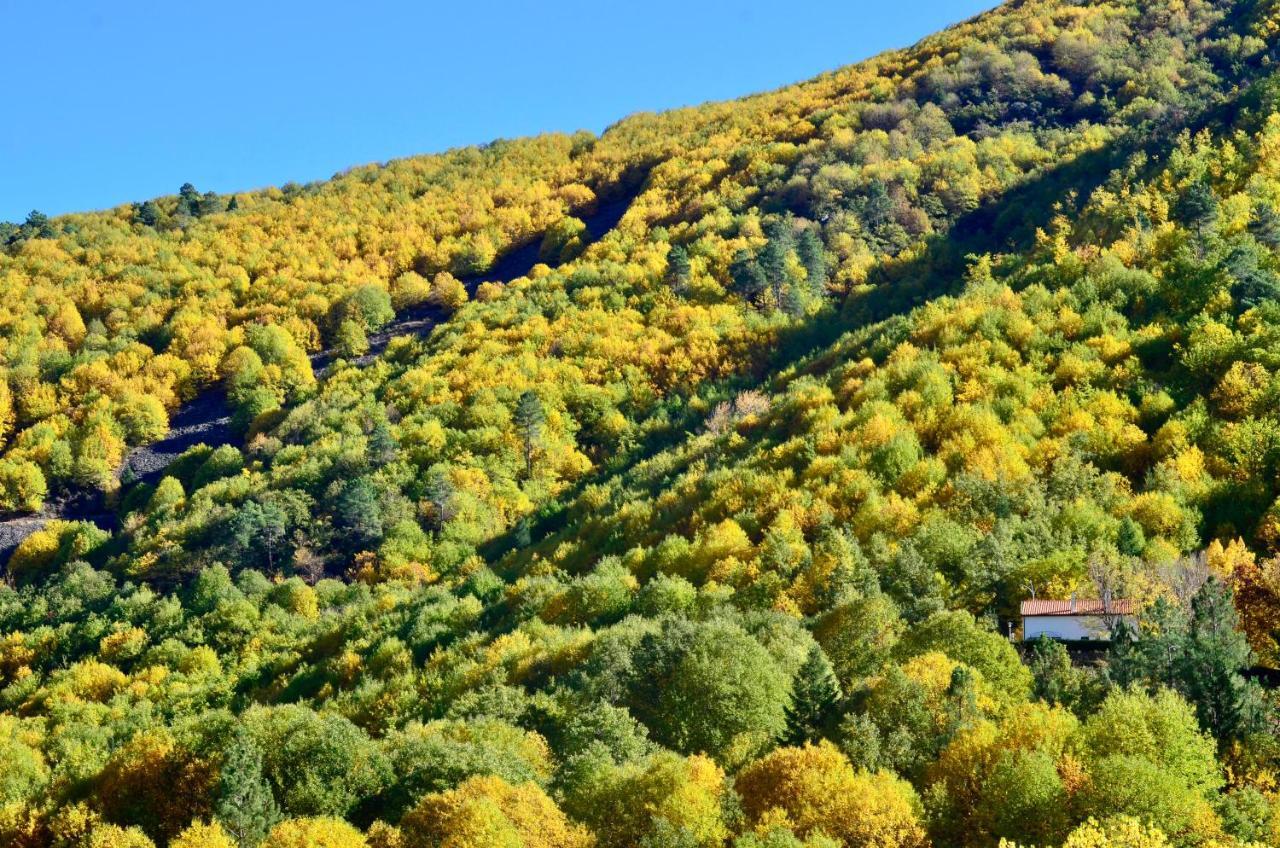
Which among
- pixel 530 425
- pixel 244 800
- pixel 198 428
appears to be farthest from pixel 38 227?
pixel 244 800

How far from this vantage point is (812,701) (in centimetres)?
4759

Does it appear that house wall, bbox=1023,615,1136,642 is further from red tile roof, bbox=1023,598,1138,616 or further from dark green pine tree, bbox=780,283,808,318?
dark green pine tree, bbox=780,283,808,318

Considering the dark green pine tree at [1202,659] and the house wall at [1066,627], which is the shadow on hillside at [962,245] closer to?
the house wall at [1066,627]

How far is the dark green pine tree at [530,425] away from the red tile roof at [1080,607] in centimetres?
5108

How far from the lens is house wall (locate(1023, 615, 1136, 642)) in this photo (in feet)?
171

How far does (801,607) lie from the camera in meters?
61.3

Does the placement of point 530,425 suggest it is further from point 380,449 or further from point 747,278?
point 747,278

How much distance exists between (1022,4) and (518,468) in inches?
→ 5316

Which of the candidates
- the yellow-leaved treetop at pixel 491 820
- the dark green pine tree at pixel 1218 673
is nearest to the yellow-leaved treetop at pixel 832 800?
the yellow-leaved treetop at pixel 491 820

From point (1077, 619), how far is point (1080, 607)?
109 centimetres

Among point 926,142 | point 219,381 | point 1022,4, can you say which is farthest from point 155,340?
point 1022,4

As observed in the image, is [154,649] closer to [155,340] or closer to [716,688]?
[716,688]

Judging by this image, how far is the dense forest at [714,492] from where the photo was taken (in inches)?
1690

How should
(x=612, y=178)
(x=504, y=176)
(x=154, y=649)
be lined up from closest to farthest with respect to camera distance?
(x=154, y=649)
(x=612, y=178)
(x=504, y=176)
